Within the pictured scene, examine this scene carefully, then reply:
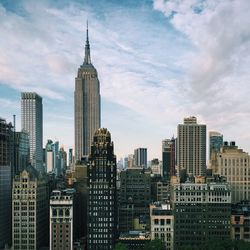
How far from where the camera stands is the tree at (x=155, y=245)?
139375 mm

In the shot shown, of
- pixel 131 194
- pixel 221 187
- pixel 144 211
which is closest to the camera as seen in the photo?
pixel 221 187

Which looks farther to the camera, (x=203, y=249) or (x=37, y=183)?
(x=37, y=183)

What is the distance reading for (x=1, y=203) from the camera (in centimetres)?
16338

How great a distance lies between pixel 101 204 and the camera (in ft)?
501

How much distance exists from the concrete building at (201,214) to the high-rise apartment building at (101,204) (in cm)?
2093

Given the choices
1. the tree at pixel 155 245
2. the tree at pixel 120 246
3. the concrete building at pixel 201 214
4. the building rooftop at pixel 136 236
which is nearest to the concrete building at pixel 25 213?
the building rooftop at pixel 136 236

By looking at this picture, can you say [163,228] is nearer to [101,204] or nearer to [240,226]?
[101,204]

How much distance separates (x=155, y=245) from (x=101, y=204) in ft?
77.8

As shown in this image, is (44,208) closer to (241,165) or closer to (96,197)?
(96,197)

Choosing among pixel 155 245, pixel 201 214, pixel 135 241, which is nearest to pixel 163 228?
pixel 135 241

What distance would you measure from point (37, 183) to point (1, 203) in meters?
15.2

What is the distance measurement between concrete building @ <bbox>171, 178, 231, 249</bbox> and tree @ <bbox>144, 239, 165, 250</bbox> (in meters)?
9.82

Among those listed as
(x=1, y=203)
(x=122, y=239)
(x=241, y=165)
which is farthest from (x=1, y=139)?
(x=241, y=165)

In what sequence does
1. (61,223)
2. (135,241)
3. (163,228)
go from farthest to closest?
(61,223), (135,241), (163,228)
